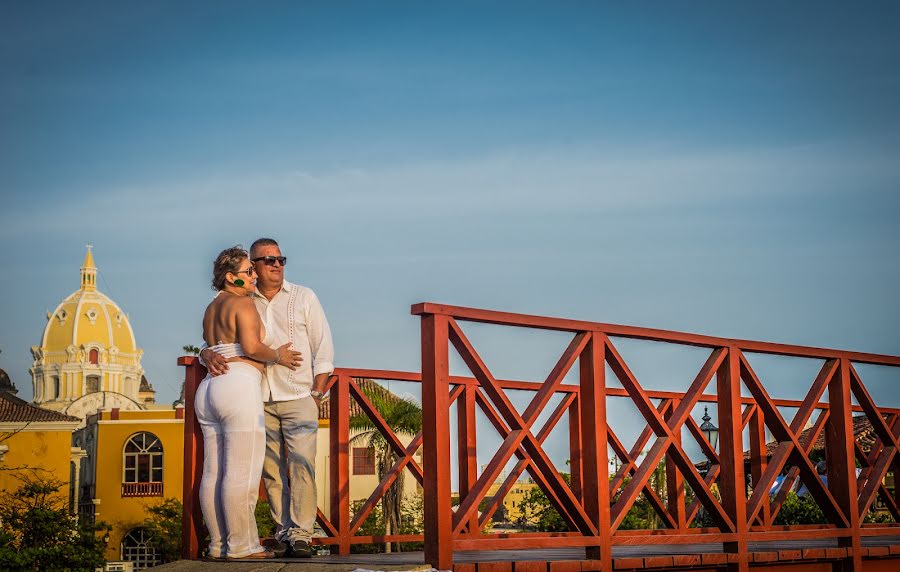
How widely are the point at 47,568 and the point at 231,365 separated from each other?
23.0 m

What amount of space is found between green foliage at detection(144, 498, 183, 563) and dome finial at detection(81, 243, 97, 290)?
4543 inches

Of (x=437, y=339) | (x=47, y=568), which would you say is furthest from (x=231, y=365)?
(x=47, y=568)

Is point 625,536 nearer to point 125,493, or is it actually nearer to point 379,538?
point 379,538

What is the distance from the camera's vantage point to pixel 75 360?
159500mm

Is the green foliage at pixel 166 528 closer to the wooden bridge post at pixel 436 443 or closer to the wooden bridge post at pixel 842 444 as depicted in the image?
the wooden bridge post at pixel 842 444

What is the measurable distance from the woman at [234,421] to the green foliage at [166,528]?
45403 mm

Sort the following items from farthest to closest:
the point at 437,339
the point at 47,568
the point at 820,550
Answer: the point at 47,568
the point at 820,550
the point at 437,339

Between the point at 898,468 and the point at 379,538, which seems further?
the point at 898,468

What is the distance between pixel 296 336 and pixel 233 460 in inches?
36.1

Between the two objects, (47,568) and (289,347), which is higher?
(289,347)

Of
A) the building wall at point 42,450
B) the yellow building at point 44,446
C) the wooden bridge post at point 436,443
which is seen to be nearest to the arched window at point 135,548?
the yellow building at point 44,446

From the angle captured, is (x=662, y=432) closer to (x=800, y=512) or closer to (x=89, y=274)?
(x=800, y=512)

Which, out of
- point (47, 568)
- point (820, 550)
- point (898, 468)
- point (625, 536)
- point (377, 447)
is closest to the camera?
point (625, 536)

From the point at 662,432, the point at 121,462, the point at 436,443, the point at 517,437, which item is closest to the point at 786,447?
the point at 662,432
